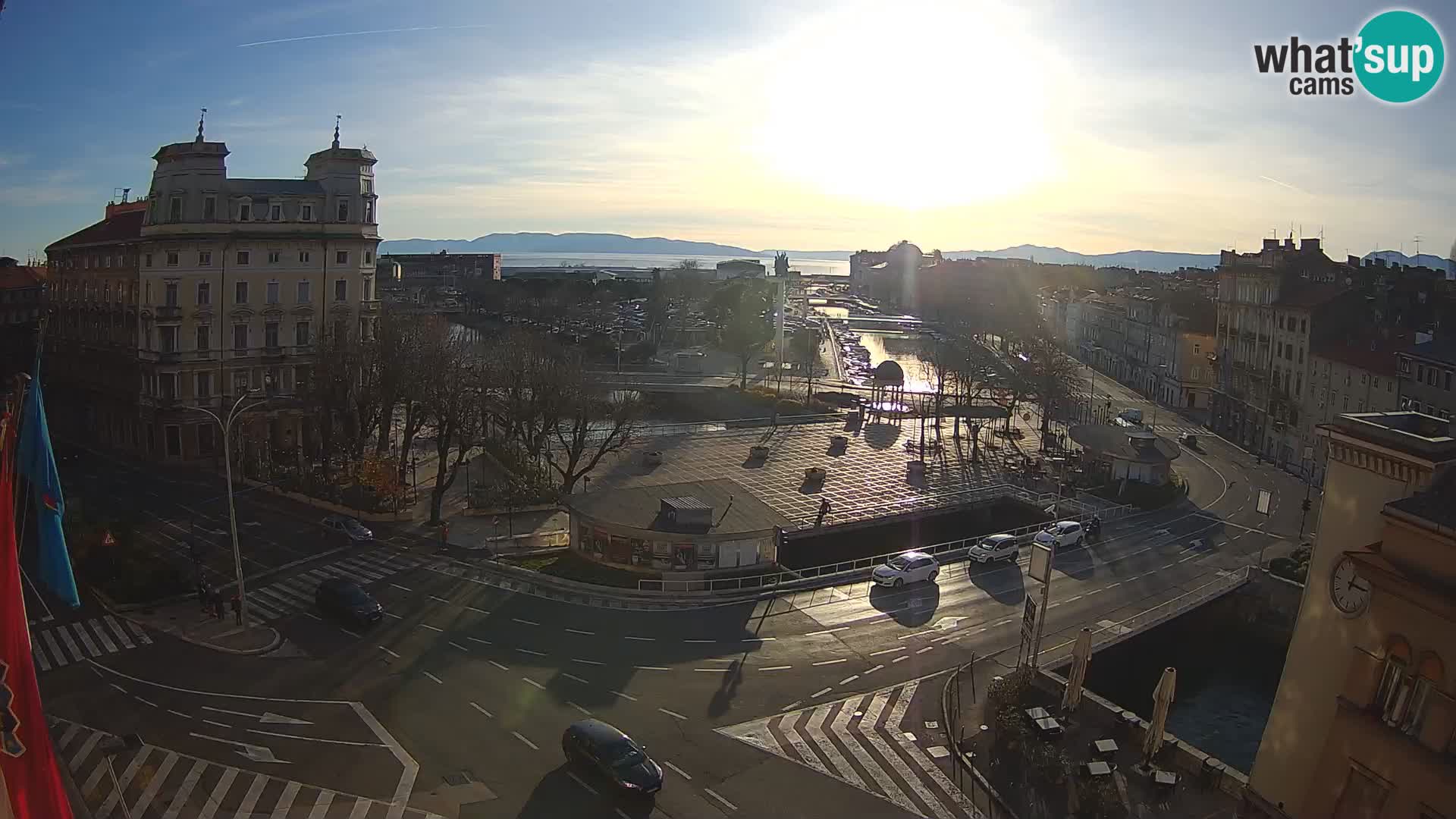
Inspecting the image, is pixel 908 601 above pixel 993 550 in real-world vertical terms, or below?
below

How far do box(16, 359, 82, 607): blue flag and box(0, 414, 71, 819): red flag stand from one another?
0.97 meters

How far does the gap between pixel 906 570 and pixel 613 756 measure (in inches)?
721

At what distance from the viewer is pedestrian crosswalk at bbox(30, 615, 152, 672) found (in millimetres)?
27844

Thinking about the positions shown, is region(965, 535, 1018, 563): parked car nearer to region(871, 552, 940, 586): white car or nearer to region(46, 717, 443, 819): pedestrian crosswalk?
region(871, 552, 940, 586): white car

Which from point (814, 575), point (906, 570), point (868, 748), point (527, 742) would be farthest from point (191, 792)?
point (814, 575)

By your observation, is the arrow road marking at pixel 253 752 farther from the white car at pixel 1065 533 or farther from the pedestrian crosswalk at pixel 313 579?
the white car at pixel 1065 533

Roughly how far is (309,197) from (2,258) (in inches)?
1620

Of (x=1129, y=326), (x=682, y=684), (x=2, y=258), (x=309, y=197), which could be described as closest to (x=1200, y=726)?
(x=682, y=684)

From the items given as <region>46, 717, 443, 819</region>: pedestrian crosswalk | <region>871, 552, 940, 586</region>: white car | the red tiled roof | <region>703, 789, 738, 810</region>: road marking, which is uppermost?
the red tiled roof

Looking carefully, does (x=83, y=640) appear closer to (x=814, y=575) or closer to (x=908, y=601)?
(x=814, y=575)

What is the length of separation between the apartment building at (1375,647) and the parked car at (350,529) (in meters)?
33.5

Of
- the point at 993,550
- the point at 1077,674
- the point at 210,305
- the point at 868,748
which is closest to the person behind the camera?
the point at 868,748

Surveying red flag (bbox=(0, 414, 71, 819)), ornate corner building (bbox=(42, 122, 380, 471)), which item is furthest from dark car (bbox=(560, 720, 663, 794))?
ornate corner building (bbox=(42, 122, 380, 471))

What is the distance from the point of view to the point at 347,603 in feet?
101
